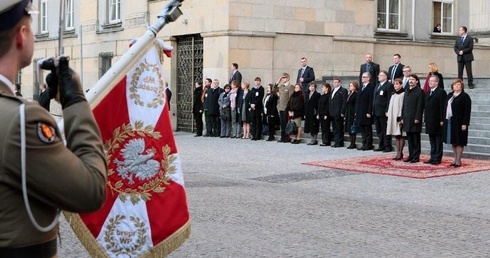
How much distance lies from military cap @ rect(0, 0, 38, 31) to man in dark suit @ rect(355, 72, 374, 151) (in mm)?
19680

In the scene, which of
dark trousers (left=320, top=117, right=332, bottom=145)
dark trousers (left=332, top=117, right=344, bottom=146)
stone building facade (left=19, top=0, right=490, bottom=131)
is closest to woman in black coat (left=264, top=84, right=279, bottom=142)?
dark trousers (left=320, top=117, right=332, bottom=145)

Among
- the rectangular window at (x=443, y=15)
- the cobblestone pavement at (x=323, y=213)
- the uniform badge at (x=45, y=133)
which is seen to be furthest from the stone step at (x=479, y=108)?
the uniform badge at (x=45, y=133)

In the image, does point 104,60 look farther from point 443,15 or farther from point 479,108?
point 479,108

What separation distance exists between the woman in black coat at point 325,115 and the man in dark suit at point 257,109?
254 cm

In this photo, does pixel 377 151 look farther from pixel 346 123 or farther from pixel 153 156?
pixel 153 156

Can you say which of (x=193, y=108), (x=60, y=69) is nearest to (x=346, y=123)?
(x=193, y=108)

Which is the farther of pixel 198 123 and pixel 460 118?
pixel 198 123

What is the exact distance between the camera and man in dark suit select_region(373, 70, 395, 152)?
69.9 ft

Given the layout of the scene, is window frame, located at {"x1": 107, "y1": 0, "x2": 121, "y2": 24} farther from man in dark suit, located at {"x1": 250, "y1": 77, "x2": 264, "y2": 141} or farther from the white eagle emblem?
the white eagle emblem

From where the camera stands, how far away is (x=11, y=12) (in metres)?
2.55

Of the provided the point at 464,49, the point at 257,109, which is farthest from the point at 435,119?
the point at 257,109

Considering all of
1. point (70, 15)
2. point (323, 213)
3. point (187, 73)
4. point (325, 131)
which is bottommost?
point (323, 213)

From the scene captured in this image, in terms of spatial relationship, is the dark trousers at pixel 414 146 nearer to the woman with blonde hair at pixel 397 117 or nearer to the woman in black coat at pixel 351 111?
the woman with blonde hair at pixel 397 117

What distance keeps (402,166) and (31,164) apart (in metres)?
16.0
